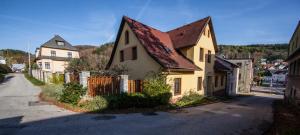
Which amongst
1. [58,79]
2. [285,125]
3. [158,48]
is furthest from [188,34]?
[58,79]

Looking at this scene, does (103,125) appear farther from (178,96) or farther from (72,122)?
(178,96)

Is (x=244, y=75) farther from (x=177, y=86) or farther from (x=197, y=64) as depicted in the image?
(x=177, y=86)

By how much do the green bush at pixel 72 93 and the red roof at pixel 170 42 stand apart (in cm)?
590

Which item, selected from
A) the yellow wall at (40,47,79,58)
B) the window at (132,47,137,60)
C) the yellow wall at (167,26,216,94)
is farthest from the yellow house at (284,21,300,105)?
the yellow wall at (40,47,79,58)

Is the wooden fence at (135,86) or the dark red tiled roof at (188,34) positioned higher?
the dark red tiled roof at (188,34)

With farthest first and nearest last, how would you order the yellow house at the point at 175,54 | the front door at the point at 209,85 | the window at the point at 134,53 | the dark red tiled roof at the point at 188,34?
1. the front door at the point at 209,85
2. the dark red tiled roof at the point at 188,34
3. the window at the point at 134,53
4. the yellow house at the point at 175,54

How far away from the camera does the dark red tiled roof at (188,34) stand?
51.7ft

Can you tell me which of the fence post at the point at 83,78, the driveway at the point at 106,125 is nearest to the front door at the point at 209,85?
the driveway at the point at 106,125

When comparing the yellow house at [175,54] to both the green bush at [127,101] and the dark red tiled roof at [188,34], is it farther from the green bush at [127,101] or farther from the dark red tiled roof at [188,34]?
the green bush at [127,101]

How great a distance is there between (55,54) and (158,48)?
31962 millimetres

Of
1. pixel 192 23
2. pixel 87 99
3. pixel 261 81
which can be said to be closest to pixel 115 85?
pixel 87 99

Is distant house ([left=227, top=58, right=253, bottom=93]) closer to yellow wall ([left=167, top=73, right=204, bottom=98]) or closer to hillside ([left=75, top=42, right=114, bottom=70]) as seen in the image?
yellow wall ([left=167, top=73, right=204, bottom=98])

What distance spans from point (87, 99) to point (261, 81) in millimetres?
54314

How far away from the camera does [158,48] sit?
14.5 m
